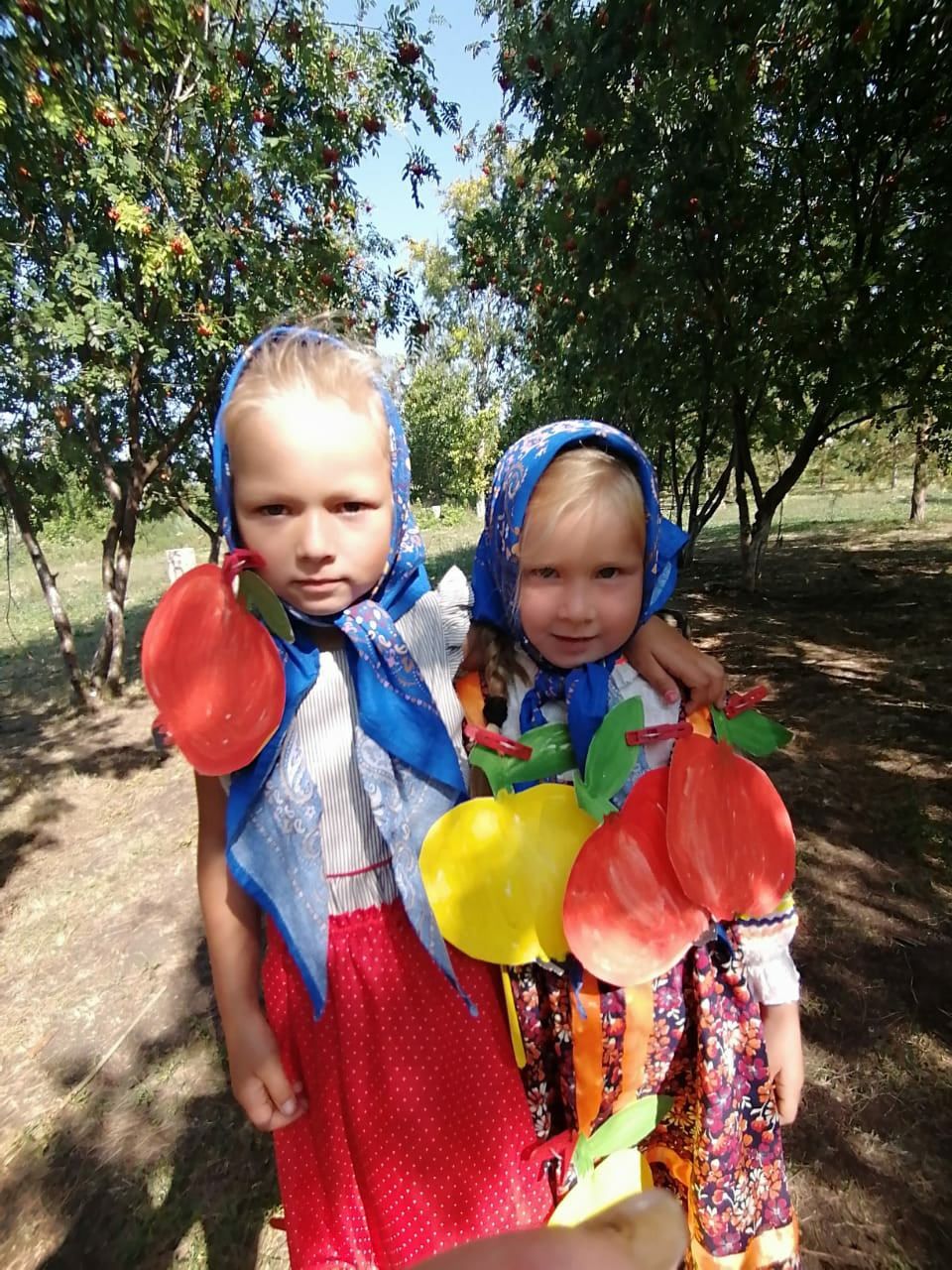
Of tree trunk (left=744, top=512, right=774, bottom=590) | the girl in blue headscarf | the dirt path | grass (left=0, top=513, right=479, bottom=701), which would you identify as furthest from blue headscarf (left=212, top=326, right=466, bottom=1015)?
tree trunk (left=744, top=512, right=774, bottom=590)

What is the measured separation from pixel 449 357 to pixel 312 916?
24.9m

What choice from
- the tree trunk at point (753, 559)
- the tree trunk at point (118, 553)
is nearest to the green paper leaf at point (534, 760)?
the tree trunk at point (118, 553)

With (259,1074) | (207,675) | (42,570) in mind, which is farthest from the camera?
(42,570)

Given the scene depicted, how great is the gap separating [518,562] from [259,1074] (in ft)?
2.83

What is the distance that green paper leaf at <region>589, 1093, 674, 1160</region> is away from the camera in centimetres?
112

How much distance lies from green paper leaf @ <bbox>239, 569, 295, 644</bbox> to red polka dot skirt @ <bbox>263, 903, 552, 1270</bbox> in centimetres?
45

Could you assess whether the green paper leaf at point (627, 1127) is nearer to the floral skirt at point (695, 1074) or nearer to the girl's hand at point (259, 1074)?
the floral skirt at point (695, 1074)

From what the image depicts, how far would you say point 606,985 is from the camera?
1.09 metres

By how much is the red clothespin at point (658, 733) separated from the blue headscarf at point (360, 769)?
0.88ft

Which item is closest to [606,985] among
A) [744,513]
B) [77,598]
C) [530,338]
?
[744,513]

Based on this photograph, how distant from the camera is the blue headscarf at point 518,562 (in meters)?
1.10

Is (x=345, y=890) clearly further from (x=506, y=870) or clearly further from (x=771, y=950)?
(x=771, y=950)

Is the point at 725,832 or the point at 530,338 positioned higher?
the point at 530,338

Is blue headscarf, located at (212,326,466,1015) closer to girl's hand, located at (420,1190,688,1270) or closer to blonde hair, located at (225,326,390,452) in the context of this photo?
blonde hair, located at (225,326,390,452)
